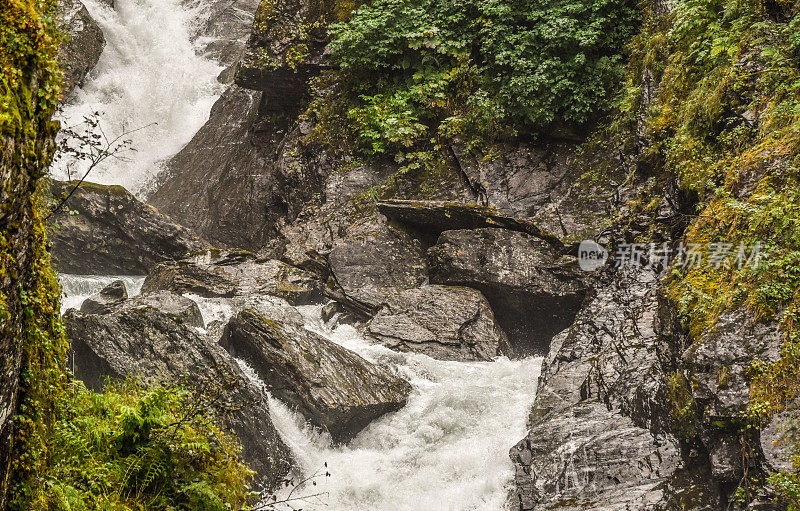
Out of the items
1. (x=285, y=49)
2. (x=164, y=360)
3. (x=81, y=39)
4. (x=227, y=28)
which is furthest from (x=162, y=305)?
(x=227, y=28)

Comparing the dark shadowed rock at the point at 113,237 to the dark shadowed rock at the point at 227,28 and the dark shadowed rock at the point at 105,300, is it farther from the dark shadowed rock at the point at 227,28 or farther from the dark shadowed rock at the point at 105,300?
the dark shadowed rock at the point at 227,28

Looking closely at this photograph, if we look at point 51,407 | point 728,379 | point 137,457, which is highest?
point 51,407

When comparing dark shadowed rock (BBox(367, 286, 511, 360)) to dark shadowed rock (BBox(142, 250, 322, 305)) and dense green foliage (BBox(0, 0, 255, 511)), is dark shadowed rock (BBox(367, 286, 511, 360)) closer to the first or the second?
dark shadowed rock (BBox(142, 250, 322, 305))

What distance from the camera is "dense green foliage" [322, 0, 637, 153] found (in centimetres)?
1271

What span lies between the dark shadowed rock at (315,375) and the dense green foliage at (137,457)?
12.8 feet

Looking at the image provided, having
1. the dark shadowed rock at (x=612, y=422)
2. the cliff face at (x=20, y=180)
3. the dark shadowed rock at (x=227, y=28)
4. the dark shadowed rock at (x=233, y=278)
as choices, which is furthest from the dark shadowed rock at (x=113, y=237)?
the dark shadowed rock at (x=227, y=28)

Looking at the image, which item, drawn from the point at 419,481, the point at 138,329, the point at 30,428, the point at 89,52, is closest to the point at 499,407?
the point at 419,481

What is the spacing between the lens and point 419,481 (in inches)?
298

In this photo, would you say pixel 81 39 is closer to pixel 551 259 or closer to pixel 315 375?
pixel 315 375

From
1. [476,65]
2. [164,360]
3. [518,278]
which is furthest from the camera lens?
[476,65]

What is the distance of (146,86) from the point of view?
75.5 feet

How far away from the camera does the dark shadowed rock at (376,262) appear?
12156mm

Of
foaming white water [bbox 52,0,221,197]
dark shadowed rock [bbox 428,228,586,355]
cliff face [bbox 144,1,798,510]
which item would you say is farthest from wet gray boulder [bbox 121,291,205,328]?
foaming white water [bbox 52,0,221,197]

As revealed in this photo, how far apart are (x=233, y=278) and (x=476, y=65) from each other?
8234 millimetres
